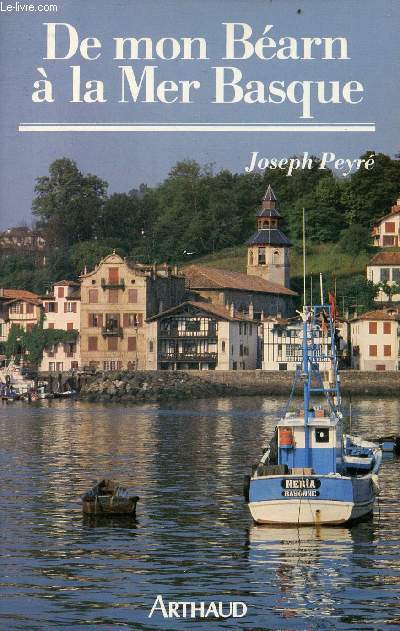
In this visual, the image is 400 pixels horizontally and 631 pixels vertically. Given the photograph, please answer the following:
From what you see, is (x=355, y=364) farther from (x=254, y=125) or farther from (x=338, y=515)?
(x=254, y=125)

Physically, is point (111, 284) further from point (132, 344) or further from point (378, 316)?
point (378, 316)

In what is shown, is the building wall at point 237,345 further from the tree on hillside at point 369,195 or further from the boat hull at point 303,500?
the boat hull at point 303,500

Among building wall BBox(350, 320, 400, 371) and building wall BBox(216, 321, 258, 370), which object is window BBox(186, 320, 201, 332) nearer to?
building wall BBox(216, 321, 258, 370)

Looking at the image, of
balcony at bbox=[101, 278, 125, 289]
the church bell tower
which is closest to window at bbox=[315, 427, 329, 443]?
balcony at bbox=[101, 278, 125, 289]

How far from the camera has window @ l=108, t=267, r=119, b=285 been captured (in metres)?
143

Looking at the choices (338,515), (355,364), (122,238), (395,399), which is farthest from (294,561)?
(122,238)

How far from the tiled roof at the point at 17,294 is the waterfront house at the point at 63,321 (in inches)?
113

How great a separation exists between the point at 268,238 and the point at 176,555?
129 meters

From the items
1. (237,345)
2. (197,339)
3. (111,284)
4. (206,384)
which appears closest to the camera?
(206,384)

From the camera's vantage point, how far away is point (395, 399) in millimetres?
122688

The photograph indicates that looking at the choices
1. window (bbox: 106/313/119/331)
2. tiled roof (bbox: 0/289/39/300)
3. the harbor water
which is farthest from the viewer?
tiled roof (bbox: 0/289/39/300)

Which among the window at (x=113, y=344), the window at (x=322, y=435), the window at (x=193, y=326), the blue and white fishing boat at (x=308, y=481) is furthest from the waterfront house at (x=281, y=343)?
the window at (x=322, y=435)

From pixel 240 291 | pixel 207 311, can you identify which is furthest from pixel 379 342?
pixel 240 291

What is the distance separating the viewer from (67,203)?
572 feet
